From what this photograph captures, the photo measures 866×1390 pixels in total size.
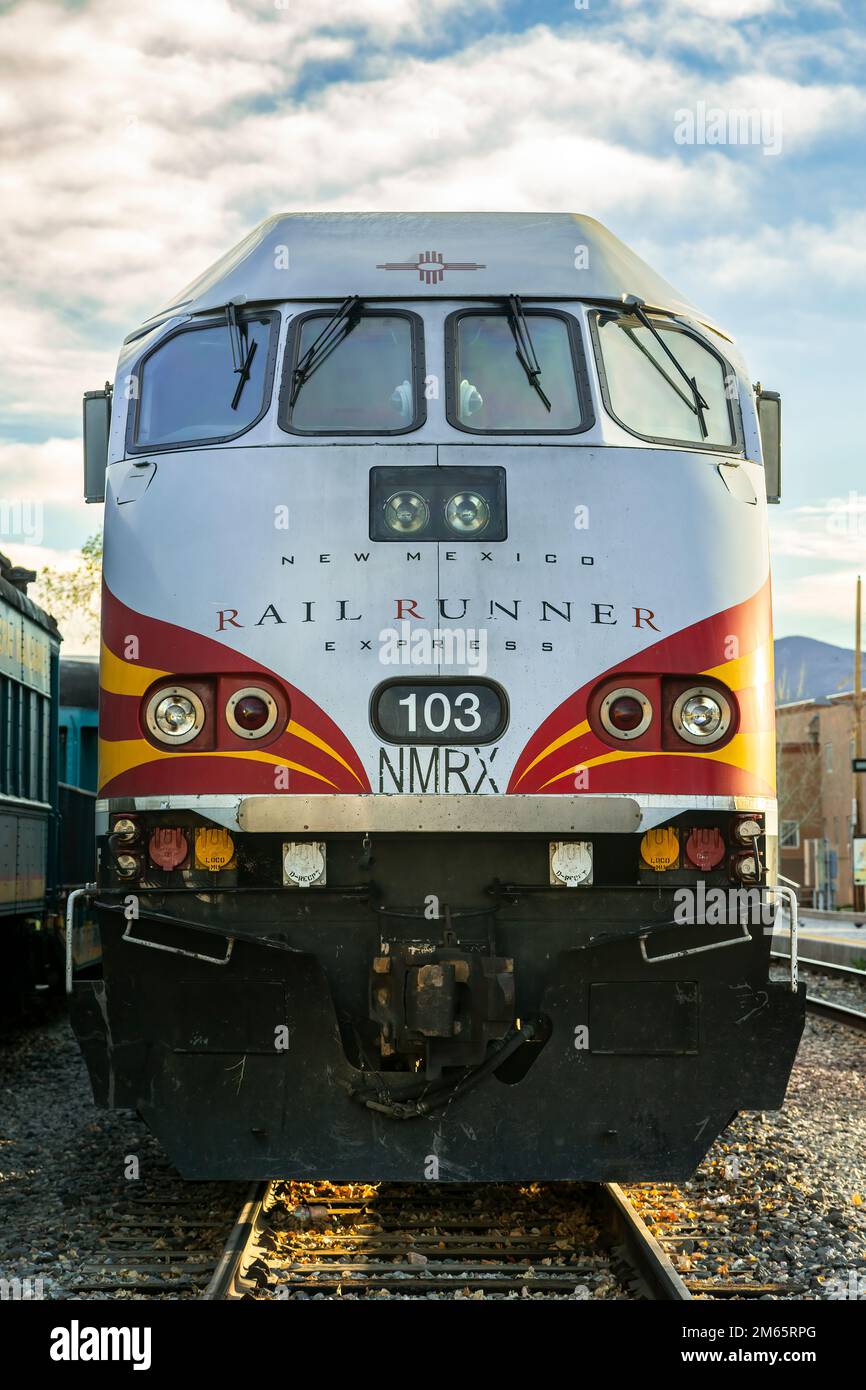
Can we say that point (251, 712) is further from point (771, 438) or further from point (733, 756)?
point (771, 438)

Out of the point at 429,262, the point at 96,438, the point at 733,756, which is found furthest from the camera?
the point at 96,438

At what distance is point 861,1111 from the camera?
29.2ft

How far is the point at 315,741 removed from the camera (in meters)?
5.48

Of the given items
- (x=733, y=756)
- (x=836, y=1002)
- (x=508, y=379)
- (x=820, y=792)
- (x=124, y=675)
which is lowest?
(x=836, y=1002)

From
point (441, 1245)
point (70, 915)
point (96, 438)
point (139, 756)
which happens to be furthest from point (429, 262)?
point (441, 1245)

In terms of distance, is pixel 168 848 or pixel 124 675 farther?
pixel 124 675

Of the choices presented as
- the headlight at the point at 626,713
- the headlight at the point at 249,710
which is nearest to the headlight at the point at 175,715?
the headlight at the point at 249,710

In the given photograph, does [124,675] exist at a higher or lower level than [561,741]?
higher

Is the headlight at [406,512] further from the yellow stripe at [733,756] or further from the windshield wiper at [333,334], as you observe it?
the yellow stripe at [733,756]

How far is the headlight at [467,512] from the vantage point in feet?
18.7

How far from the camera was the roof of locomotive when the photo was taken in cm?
622

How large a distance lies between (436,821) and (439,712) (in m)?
0.41

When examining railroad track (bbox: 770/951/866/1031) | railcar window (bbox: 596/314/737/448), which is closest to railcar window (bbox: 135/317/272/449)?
railcar window (bbox: 596/314/737/448)

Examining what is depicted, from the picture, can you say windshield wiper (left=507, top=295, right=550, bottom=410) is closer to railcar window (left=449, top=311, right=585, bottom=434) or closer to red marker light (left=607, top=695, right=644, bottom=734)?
railcar window (left=449, top=311, right=585, bottom=434)
